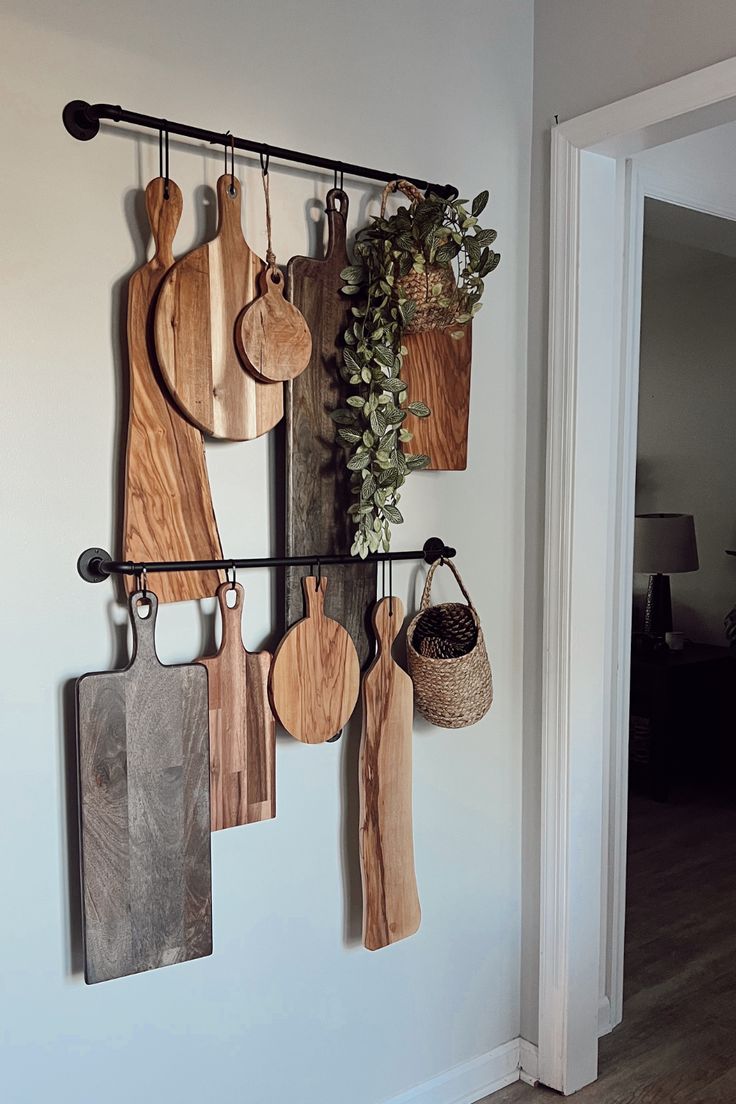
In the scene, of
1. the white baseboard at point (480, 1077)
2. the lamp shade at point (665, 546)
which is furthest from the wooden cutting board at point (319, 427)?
the lamp shade at point (665, 546)

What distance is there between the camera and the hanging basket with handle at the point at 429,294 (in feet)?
5.88

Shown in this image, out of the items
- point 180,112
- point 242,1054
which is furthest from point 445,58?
point 242,1054

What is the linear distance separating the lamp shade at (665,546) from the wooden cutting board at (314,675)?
9.50 feet

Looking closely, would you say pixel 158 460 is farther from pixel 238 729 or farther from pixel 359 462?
pixel 238 729

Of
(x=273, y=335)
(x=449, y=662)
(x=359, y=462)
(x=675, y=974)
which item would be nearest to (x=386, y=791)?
(x=449, y=662)

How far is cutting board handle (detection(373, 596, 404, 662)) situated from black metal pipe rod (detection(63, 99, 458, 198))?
2.70ft

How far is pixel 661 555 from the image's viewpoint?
14.8ft

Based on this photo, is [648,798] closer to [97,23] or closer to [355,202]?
[355,202]

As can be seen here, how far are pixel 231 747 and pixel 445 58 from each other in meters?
1.45

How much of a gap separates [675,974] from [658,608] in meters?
2.08

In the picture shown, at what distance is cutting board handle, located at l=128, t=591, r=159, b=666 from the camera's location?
1.62m

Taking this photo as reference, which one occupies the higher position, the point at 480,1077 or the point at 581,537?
the point at 581,537

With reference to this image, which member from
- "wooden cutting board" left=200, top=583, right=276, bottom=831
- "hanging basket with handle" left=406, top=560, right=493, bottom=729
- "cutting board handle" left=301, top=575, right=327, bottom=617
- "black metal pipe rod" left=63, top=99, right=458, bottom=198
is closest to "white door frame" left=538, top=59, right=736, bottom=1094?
"hanging basket with handle" left=406, top=560, right=493, bottom=729

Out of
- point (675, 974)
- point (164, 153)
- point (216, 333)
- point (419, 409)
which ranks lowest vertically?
point (675, 974)
